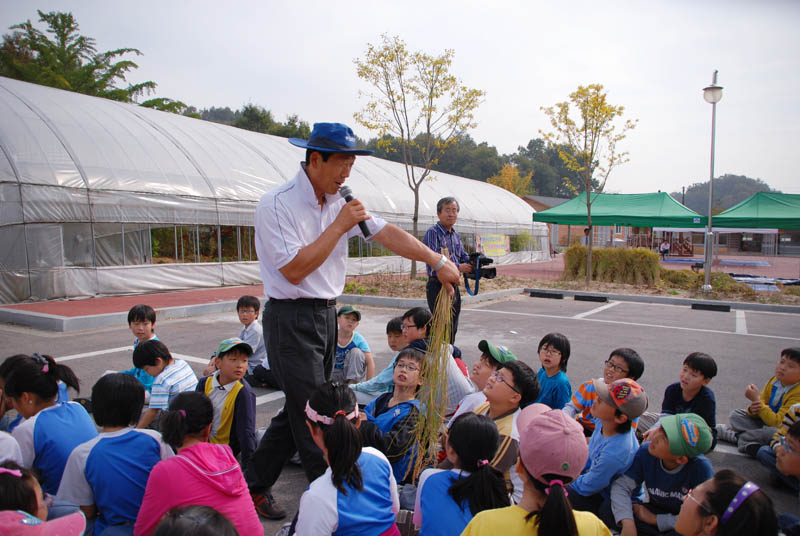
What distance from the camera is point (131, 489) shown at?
2.51 m

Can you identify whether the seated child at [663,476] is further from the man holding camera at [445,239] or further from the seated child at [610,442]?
the man holding camera at [445,239]

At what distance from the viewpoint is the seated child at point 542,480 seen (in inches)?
70.9

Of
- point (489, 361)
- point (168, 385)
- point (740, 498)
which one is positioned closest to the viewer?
point (740, 498)

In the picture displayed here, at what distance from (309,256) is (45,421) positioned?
6.17 ft

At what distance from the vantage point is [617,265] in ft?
57.2

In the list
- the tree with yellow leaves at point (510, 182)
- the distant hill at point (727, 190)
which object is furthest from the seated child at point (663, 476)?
the distant hill at point (727, 190)

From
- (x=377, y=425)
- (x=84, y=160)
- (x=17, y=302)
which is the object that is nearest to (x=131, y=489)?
(x=377, y=425)

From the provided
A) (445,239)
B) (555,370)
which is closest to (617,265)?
(445,239)

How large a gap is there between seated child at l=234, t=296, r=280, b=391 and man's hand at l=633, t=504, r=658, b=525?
3865 mm

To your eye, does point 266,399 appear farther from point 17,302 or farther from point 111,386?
point 17,302

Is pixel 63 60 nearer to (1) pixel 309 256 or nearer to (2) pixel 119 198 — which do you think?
(2) pixel 119 198

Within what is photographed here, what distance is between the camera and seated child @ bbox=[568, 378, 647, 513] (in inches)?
122

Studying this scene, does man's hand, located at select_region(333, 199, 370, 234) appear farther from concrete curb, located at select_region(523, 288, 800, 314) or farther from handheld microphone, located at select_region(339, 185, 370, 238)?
concrete curb, located at select_region(523, 288, 800, 314)

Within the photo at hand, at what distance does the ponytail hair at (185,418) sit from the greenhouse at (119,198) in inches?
495
